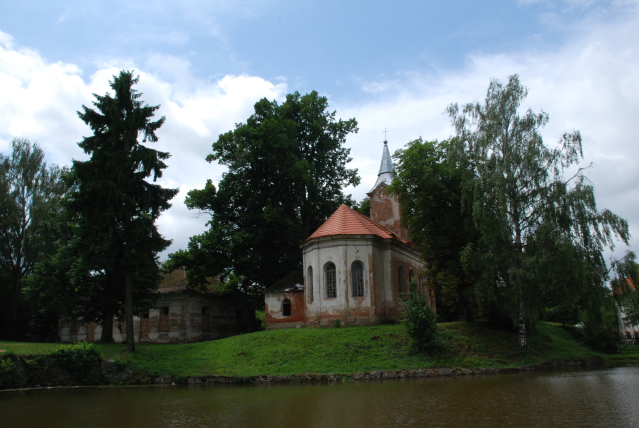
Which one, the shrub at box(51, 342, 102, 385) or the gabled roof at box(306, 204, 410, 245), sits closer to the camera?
the shrub at box(51, 342, 102, 385)

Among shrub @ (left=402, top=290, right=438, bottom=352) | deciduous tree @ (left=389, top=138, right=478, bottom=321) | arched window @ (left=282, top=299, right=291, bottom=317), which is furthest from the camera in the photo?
arched window @ (left=282, top=299, right=291, bottom=317)

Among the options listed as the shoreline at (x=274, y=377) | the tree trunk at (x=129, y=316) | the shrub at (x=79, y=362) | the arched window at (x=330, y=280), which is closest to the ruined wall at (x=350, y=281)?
the arched window at (x=330, y=280)

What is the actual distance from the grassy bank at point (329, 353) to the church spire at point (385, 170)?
1634 centimetres

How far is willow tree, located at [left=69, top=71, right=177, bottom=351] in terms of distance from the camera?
2559 centimetres

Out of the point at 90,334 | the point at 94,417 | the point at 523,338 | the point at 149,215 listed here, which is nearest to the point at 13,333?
the point at 90,334

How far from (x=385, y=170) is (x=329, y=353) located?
2206 cm

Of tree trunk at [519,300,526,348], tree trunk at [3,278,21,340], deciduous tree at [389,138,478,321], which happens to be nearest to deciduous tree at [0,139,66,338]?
tree trunk at [3,278,21,340]

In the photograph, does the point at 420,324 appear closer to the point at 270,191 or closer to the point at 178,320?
the point at 270,191

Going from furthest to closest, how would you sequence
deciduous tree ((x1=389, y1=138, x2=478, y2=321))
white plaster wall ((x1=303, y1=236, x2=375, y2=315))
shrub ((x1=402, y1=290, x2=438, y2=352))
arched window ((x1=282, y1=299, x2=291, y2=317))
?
arched window ((x1=282, y1=299, x2=291, y2=317))
white plaster wall ((x1=303, y1=236, x2=375, y2=315))
deciduous tree ((x1=389, y1=138, x2=478, y2=321))
shrub ((x1=402, y1=290, x2=438, y2=352))

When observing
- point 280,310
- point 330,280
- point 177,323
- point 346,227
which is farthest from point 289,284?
point 177,323

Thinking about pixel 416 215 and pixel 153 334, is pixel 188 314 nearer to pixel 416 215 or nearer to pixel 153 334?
pixel 153 334

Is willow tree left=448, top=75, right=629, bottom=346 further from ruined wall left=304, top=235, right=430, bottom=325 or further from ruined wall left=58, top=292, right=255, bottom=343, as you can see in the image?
ruined wall left=58, top=292, right=255, bottom=343

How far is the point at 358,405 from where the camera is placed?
13242 mm

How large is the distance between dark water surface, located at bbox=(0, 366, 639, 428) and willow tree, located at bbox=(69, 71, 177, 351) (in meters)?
8.04
